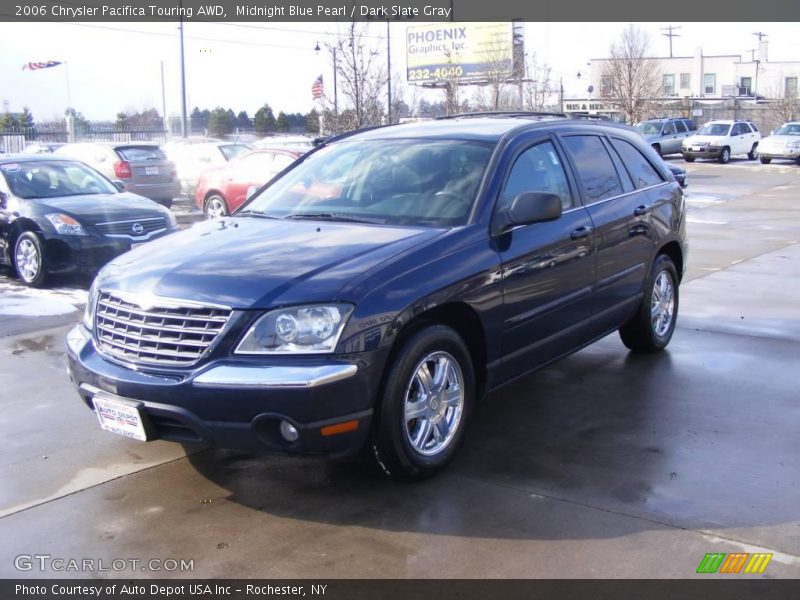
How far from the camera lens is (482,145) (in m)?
5.31

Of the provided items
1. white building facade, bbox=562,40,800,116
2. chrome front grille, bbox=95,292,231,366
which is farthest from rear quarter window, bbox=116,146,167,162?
white building facade, bbox=562,40,800,116

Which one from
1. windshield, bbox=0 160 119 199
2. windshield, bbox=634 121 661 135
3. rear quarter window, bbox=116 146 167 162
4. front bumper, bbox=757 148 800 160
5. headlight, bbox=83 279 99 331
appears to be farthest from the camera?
windshield, bbox=634 121 661 135

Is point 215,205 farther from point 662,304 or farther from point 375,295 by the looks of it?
point 375,295

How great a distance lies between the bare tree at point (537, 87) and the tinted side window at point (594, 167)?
3077 centimetres

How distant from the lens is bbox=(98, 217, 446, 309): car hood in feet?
13.5

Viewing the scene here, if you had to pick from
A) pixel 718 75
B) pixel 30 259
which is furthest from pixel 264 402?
pixel 718 75

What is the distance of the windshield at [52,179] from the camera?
35.5ft

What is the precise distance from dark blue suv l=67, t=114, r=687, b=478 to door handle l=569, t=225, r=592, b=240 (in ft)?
0.05

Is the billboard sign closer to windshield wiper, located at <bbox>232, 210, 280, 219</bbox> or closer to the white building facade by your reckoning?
the white building facade

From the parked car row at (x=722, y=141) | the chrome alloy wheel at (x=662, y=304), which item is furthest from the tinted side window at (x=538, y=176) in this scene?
the parked car row at (x=722, y=141)

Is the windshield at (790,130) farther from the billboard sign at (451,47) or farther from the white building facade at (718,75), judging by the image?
the white building facade at (718,75)

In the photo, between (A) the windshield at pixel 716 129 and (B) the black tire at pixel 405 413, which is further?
(A) the windshield at pixel 716 129

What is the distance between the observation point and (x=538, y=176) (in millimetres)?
5477

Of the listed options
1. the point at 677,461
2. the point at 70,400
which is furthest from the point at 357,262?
the point at 70,400
